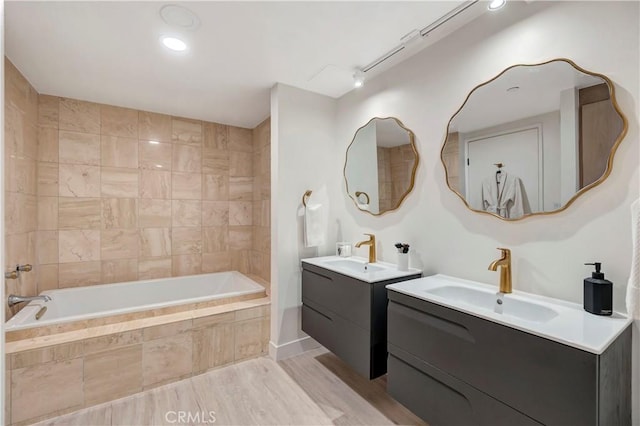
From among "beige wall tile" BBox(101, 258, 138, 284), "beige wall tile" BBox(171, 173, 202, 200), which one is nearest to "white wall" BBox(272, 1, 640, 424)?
"beige wall tile" BBox(171, 173, 202, 200)

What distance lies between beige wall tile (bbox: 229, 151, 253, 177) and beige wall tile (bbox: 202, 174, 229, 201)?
0.14 meters

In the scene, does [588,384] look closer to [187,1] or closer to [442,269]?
Result: [442,269]

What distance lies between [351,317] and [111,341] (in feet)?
5.39

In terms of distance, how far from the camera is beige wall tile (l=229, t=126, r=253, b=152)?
3656mm

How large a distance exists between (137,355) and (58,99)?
2.41 metres

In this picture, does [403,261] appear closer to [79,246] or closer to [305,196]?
[305,196]

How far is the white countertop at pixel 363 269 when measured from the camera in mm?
1894

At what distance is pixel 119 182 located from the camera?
302cm

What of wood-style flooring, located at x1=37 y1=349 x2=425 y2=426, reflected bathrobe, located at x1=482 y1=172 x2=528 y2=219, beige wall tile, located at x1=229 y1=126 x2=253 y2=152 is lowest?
wood-style flooring, located at x1=37 y1=349 x2=425 y2=426

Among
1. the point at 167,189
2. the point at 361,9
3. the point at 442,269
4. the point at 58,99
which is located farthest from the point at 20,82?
the point at 442,269

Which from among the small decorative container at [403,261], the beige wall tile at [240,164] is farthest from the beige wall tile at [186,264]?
the small decorative container at [403,261]

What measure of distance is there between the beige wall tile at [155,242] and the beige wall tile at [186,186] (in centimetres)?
40

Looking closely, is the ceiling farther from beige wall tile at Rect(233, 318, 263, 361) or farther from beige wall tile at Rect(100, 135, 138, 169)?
beige wall tile at Rect(233, 318, 263, 361)

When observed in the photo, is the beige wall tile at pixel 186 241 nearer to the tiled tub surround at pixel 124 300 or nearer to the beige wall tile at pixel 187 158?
the tiled tub surround at pixel 124 300
